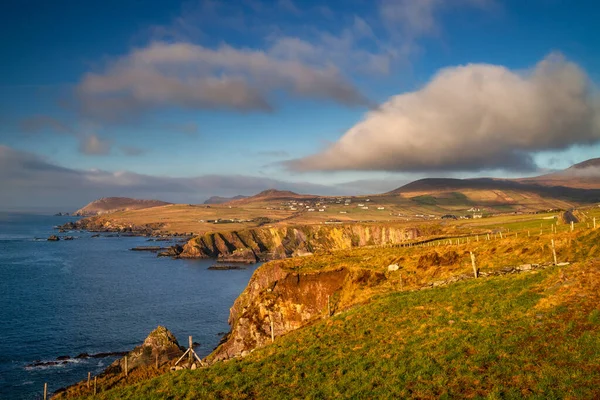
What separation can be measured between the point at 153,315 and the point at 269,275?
3811cm

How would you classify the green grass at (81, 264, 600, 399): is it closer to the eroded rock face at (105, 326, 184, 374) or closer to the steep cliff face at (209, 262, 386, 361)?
the steep cliff face at (209, 262, 386, 361)

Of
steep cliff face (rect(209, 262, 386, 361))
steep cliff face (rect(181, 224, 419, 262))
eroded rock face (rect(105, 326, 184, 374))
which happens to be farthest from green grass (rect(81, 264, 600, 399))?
steep cliff face (rect(181, 224, 419, 262))

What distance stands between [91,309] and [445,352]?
87978 mm

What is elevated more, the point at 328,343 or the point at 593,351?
the point at 593,351

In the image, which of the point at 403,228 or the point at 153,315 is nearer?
the point at 153,315

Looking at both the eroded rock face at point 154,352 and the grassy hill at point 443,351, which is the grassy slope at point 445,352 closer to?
the grassy hill at point 443,351

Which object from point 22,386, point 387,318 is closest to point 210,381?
point 387,318

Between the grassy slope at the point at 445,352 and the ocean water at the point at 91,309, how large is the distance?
39794 millimetres

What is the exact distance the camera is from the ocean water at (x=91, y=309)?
190 ft

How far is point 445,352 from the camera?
814 inches

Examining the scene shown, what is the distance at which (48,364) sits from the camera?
5769cm

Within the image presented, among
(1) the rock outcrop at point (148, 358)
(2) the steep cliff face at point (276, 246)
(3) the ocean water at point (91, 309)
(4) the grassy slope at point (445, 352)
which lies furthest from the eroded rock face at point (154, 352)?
(2) the steep cliff face at point (276, 246)

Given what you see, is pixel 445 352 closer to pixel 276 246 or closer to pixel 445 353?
pixel 445 353

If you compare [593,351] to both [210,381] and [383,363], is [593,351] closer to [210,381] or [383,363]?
[383,363]
